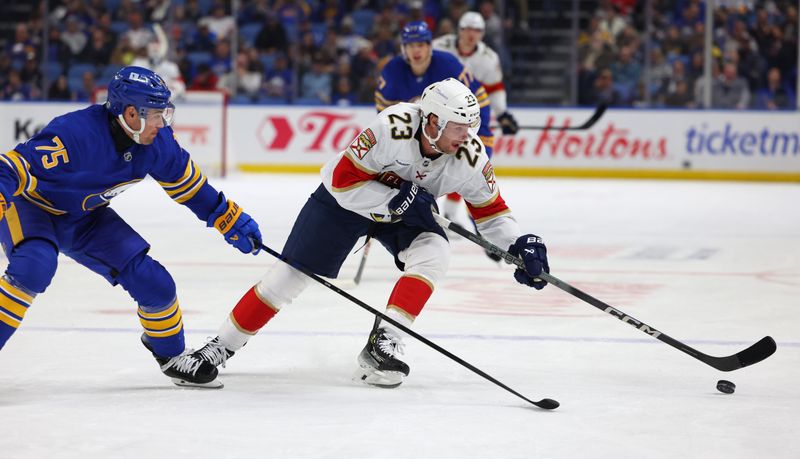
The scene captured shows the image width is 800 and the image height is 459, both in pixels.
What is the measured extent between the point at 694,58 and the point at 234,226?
10.1m

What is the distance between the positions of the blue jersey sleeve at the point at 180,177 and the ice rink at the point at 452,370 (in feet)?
1.91

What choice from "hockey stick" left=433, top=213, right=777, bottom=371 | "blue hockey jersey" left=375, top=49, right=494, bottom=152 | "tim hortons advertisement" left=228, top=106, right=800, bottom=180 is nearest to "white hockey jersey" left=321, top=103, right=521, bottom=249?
"hockey stick" left=433, top=213, right=777, bottom=371

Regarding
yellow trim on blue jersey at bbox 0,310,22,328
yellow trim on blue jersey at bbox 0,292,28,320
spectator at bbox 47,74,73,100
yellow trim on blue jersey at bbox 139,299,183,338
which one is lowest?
spectator at bbox 47,74,73,100

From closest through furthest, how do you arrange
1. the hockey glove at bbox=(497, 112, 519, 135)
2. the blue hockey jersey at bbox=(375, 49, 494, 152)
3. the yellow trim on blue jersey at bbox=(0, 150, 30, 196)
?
the yellow trim on blue jersey at bbox=(0, 150, 30, 196) < the blue hockey jersey at bbox=(375, 49, 494, 152) < the hockey glove at bbox=(497, 112, 519, 135)

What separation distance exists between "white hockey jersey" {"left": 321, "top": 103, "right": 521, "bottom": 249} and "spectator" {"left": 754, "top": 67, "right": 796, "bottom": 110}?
957cm

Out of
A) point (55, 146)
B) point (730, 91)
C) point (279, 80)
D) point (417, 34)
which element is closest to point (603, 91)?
point (730, 91)

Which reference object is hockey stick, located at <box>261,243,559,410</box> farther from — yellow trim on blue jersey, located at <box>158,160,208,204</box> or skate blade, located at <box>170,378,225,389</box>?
skate blade, located at <box>170,378,225,389</box>

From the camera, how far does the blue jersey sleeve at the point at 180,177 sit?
353cm

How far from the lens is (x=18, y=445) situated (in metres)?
2.88

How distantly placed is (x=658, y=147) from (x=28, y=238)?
403 inches

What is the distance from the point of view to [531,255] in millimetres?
3605

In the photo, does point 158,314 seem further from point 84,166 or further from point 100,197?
point 84,166

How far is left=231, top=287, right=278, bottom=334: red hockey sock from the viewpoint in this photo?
12.2 ft

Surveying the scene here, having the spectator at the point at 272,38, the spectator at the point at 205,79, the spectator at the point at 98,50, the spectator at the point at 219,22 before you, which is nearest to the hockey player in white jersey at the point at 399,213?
the spectator at the point at 205,79
